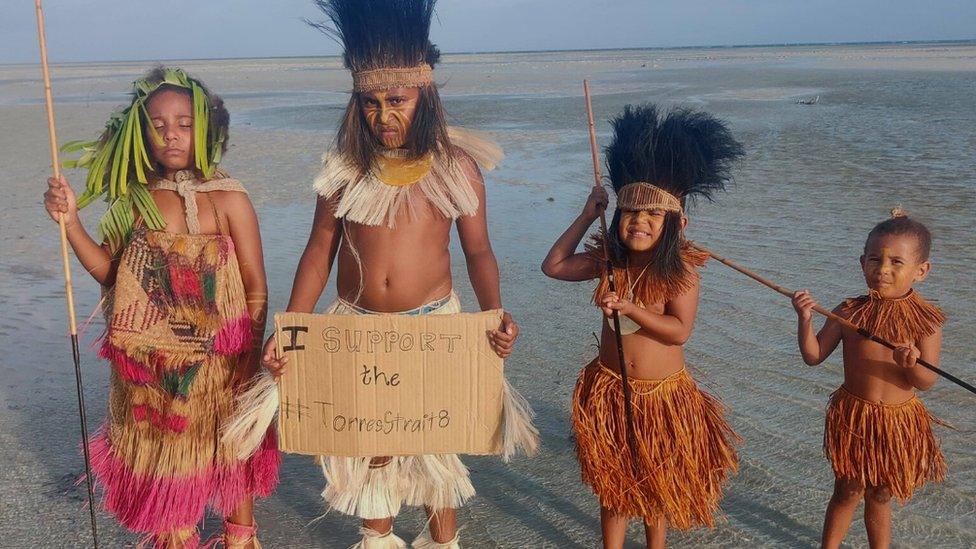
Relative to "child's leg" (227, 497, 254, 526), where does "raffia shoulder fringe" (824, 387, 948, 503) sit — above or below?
above

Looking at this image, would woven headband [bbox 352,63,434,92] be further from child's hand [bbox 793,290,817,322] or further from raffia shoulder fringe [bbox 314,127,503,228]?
child's hand [bbox 793,290,817,322]

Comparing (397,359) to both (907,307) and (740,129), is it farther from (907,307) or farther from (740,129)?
(740,129)

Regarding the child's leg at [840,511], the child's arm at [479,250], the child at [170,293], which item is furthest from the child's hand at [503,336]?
the child's leg at [840,511]

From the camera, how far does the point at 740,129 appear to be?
1545cm

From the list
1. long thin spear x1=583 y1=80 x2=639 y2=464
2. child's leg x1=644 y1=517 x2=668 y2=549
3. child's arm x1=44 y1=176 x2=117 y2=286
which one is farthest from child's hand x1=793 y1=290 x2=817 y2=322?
child's arm x1=44 y1=176 x2=117 y2=286

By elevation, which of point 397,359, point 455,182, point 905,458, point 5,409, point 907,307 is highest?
point 455,182

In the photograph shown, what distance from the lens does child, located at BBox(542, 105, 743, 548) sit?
2.82m

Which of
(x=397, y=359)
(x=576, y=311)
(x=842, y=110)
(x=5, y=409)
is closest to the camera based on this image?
(x=397, y=359)

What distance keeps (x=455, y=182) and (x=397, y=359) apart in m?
0.67

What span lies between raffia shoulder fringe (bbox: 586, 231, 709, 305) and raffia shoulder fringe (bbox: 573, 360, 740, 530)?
292mm

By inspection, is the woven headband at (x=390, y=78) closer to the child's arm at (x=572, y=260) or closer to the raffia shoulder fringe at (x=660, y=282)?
the child's arm at (x=572, y=260)

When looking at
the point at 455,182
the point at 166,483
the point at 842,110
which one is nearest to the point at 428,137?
the point at 455,182

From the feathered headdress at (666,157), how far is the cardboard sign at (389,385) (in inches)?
26.0

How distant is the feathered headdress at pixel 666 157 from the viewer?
9.20 ft
